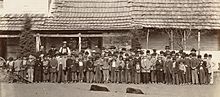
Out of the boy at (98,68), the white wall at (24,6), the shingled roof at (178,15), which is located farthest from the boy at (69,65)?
the shingled roof at (178,15)

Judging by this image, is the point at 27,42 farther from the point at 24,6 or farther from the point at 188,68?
the point at 188,68

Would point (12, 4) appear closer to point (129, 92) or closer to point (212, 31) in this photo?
point (129, 92)

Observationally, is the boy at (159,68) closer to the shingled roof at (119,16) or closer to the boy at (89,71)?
the shingled roof at (119,16)

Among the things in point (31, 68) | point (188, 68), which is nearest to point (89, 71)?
point (31, 68)

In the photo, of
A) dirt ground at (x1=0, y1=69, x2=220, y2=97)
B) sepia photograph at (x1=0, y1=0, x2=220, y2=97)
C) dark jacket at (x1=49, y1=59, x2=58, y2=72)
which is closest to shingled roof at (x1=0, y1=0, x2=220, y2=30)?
sepia photograph at (x1=0, y1=0, x2=220, y2=97)

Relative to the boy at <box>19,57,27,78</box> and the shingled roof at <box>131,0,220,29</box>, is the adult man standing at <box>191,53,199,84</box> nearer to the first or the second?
the shingled roof at <box>131,0,220,29</box>

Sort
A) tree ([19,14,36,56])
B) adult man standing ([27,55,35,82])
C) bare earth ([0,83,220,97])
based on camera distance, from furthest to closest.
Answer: adult man standing ([27,55,35,82]) < tree ([19,14,36,56]) < bare earth ([0,83,220,97])
